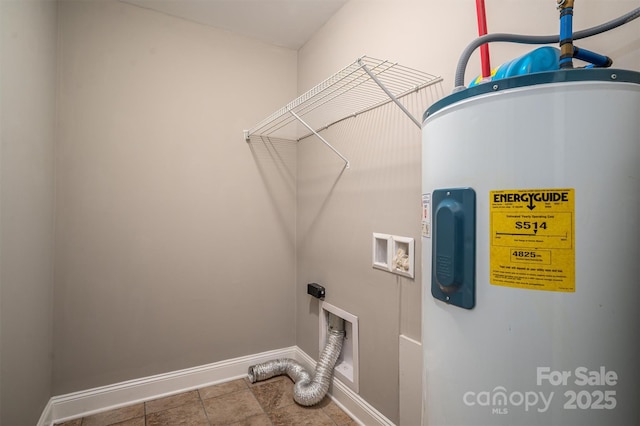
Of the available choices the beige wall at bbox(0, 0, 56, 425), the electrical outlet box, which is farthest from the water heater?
the beige wall at bbox(0, 0, 56, 425)

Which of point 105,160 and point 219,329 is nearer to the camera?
point 105,160

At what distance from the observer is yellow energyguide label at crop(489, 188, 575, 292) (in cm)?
59

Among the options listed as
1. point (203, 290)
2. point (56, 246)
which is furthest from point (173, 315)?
point (56, 246)

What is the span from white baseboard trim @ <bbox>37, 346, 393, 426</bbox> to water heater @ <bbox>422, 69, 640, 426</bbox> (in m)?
1.24

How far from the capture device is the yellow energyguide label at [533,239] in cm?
59

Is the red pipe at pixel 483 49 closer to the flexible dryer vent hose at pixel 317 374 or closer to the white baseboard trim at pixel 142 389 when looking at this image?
the flexible dryer vent hose at pixel 317 374

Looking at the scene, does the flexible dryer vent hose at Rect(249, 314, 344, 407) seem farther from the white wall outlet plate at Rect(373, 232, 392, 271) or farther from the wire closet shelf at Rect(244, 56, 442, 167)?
the wire closet shelf at Rect(244, 56, 442, 167)

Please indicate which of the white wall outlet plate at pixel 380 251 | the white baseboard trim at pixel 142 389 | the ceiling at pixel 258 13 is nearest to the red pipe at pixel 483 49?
the white wall outlet plate at pixel 380 251

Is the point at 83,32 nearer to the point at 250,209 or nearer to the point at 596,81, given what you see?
the point at 250,209

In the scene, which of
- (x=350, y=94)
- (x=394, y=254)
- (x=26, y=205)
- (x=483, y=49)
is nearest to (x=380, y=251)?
(x=394, y=254)

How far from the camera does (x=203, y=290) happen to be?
2227 millimetres

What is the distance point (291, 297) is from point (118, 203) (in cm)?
145

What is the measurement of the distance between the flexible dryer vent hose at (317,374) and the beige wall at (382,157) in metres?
0.20

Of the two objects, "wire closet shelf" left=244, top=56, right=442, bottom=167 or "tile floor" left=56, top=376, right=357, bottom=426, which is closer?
"wire closet shelf" left=244, top=56, right=442, bottom=167
